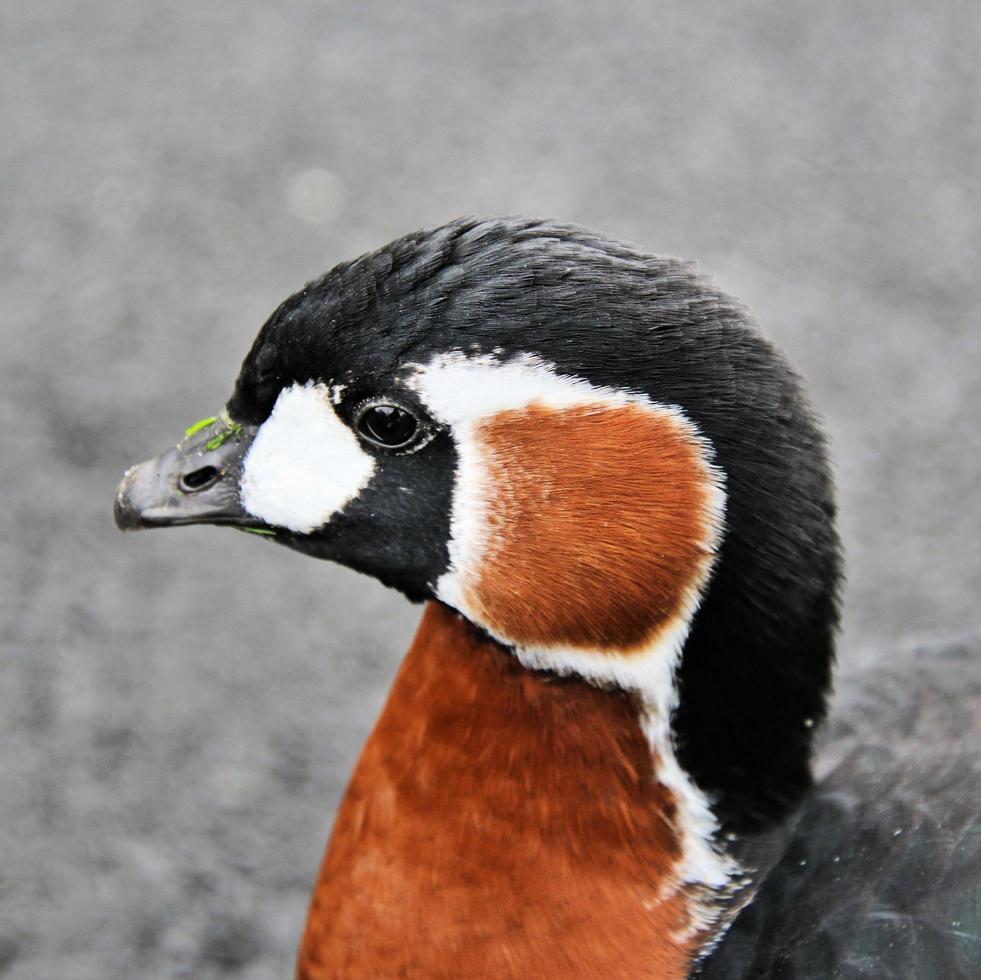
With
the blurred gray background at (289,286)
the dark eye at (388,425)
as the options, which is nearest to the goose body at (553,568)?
the dark eye at (388,425)

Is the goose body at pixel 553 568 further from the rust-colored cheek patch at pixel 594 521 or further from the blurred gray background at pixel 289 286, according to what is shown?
the blurred gray background at pixel 289 286

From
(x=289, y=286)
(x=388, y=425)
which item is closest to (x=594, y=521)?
(x=388, y=425)

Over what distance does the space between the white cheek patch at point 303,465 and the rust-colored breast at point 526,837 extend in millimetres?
205

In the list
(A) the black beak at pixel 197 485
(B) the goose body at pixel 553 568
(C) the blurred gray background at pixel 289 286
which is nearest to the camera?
(B) the goose body at pixel 553 568

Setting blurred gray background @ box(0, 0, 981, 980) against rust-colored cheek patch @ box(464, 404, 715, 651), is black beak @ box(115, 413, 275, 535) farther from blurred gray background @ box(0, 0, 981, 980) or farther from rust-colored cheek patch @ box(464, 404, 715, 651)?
blurred gray background @ box(0, 0, 981, 980)

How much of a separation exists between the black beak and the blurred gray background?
0.99 metres

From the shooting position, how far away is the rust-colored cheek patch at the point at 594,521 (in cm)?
122

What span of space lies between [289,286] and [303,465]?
192 centimetres

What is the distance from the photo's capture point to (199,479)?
1406 mm

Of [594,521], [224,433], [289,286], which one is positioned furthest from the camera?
[289,286]

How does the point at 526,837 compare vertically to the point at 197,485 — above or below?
below

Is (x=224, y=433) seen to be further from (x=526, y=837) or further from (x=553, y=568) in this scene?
(x=526, y=837)

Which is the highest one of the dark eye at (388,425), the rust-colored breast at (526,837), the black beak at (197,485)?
the dark eye at (388,425)

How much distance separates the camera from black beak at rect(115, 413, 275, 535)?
1390 millimetres
